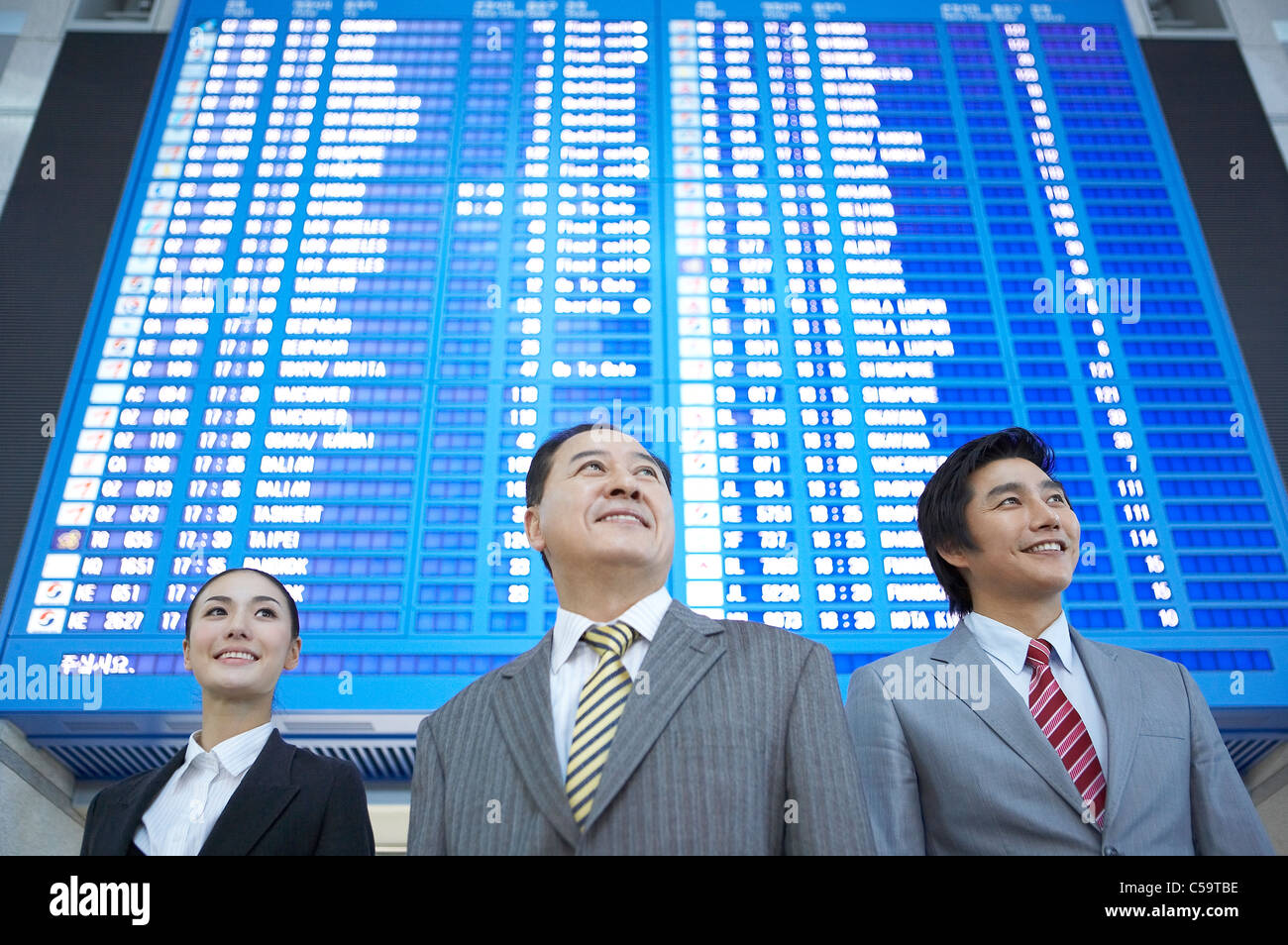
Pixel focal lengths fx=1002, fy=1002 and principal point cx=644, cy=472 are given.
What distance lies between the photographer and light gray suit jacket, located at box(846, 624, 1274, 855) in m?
1.63

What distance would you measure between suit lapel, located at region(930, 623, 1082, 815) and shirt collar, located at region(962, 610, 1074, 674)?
0.04 metres

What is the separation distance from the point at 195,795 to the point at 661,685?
2.87 ft

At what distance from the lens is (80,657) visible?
2.80 meters

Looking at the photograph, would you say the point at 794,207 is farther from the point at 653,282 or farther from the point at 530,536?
the point at 530,536

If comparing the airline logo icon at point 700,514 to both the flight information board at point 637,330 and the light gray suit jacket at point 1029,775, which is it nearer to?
the flight information board at point 637,330

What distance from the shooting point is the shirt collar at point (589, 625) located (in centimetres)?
167

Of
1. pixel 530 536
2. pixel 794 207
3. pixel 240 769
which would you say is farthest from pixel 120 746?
pixel 794 207

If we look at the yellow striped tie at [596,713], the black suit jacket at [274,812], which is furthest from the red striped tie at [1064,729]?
A: the black suit jacket at [274,812]

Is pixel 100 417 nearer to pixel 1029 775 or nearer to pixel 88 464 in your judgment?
pixel 88 464

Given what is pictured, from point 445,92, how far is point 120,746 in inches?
102

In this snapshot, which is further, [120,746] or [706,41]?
[706,41]

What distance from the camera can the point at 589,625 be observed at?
66.7 inches

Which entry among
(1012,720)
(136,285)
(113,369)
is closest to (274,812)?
(1012,720)

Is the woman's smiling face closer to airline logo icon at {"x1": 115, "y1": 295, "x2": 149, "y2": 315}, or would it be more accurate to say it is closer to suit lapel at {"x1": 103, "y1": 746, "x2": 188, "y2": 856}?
suit lapel at {"x1": 103, "y1": 746, "x2": 188, "y2": 856}
